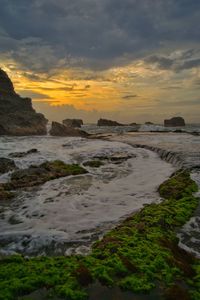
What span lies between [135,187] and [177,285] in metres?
8.64

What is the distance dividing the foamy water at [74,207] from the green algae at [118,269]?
87 cm

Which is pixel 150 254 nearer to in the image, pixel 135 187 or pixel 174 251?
pixel 174 251

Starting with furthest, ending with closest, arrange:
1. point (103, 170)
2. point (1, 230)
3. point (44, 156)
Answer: point (44, 156), point (103, 170), point (1, 230)

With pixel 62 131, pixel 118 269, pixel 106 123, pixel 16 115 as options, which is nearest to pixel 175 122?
pixel 106 123

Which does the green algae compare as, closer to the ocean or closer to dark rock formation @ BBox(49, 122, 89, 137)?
the ocean

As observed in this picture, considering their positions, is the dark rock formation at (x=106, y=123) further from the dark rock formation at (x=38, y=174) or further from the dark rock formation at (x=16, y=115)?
the dark rock formation at (x=38, y=174)

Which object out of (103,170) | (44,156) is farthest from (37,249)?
(44,156)

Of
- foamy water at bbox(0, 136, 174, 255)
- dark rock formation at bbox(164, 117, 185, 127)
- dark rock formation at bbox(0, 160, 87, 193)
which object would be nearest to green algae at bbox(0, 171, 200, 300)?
foamy water at bbox(0, 136, 174, 255)

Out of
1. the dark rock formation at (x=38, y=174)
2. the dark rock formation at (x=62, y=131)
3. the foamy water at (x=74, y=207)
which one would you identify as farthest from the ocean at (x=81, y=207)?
the dark rock formation at (x=62, y=131)

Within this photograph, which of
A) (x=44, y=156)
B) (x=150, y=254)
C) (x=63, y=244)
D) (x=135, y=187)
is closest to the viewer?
(x=150, y=254)

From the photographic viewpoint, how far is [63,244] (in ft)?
25.8

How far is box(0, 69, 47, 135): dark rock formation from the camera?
56.8 m

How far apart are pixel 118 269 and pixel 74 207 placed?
533cm

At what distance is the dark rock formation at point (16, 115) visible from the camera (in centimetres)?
5678
